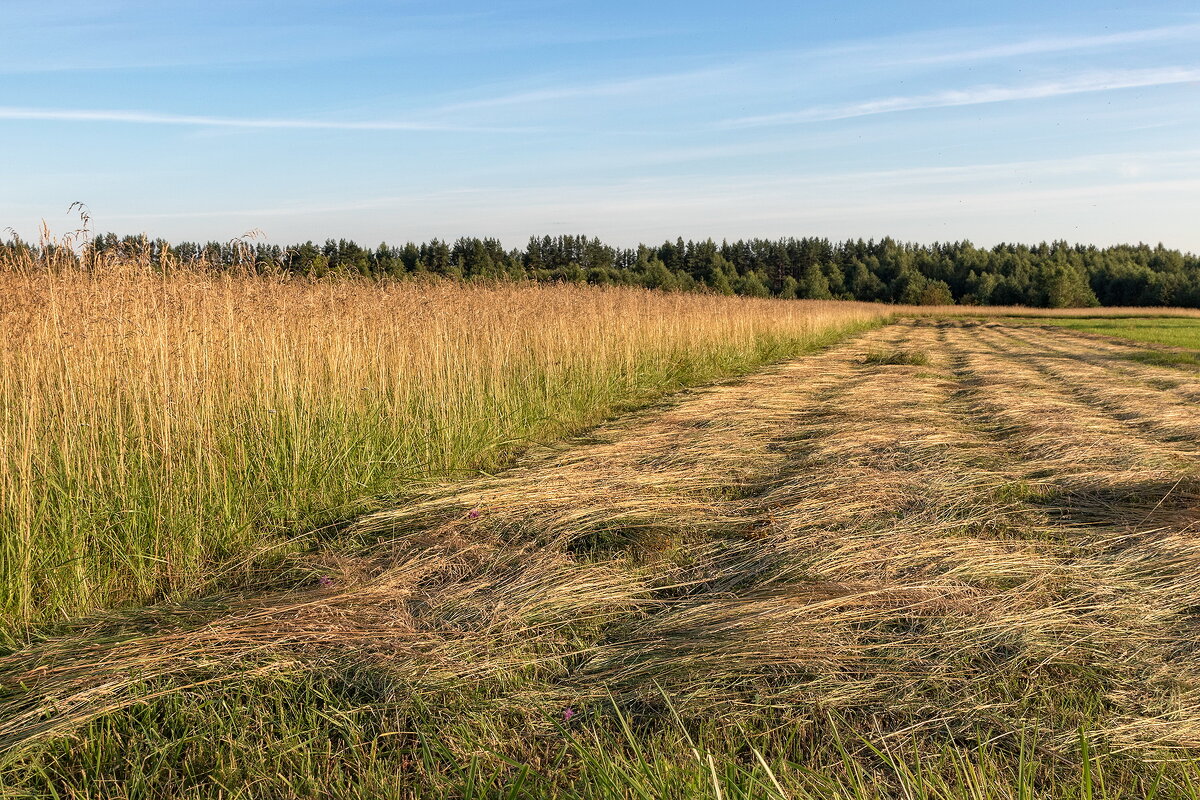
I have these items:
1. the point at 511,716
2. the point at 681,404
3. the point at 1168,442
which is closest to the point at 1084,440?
the point at 1168,442

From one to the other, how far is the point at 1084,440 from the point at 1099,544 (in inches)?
102

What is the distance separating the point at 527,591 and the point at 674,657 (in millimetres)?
708

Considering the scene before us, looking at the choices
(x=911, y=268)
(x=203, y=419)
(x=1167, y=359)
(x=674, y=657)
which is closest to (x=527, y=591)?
(x=674, y=657)

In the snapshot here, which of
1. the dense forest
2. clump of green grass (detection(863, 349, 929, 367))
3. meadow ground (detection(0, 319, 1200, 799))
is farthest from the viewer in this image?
the dense forest

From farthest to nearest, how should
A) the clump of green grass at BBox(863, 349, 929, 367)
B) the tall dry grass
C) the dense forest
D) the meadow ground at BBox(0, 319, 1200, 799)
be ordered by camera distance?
1. the dense forest
2. the clump of green grass at BBox(863, 349, 929, 367)
3. the tall dry grass
4. the meadow ground at BBox(0, 319, 1200, 799)

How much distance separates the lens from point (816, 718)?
1.94 m

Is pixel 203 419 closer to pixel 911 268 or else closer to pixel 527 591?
pixel 527 591

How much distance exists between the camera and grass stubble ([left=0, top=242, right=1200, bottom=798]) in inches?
70.8

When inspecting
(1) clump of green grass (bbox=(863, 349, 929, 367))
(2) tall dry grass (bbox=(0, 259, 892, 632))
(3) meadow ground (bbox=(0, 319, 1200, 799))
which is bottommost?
(1) clump of green grass (bbox=(863, 349, 929, 367))

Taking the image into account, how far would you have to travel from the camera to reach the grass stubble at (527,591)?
1.80 m

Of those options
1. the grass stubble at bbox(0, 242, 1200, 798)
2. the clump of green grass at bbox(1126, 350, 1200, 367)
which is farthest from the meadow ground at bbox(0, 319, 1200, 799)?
the clump of green grass at bbox(1126, 350, 1200, 367)

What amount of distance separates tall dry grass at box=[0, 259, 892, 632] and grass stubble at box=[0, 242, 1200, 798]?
0.02 m

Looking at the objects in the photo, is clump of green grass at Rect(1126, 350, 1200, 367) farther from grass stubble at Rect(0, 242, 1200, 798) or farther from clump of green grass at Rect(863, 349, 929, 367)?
grass stubble at Rect(0, 242, 1200, 798)

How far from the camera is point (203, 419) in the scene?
140 inches
